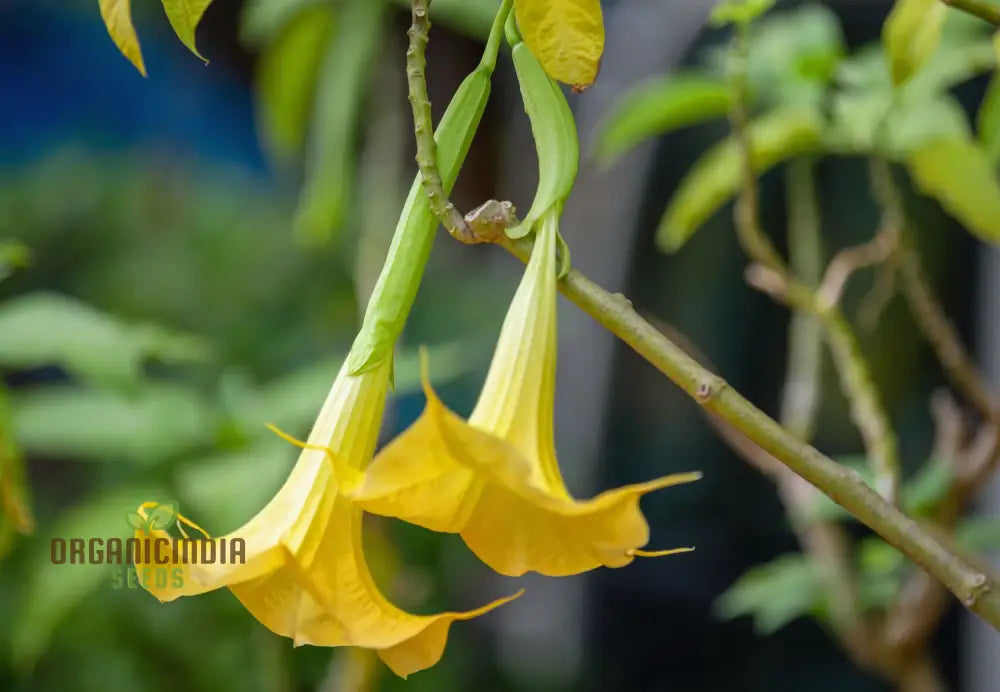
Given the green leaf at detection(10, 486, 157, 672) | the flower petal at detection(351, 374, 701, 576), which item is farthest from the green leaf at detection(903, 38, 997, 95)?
the green leaf at detection(10, 486, 157, 672)

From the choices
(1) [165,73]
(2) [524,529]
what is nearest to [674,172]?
(1) [165,73]

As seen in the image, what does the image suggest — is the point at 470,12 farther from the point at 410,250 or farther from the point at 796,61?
the point at 410,250

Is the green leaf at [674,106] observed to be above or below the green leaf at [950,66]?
below

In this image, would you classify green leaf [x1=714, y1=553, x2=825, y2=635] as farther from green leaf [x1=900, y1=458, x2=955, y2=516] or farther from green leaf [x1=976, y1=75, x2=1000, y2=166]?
green leaf [x1=976, y1=75, x2=1000, y2=166]

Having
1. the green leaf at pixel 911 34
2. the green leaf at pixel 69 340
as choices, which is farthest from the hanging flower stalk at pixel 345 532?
the green leaf at pixel 69 340

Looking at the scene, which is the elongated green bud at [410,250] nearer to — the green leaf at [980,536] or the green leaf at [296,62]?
the green leaf at [980,536]

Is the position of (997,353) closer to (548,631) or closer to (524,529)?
(548,631)
